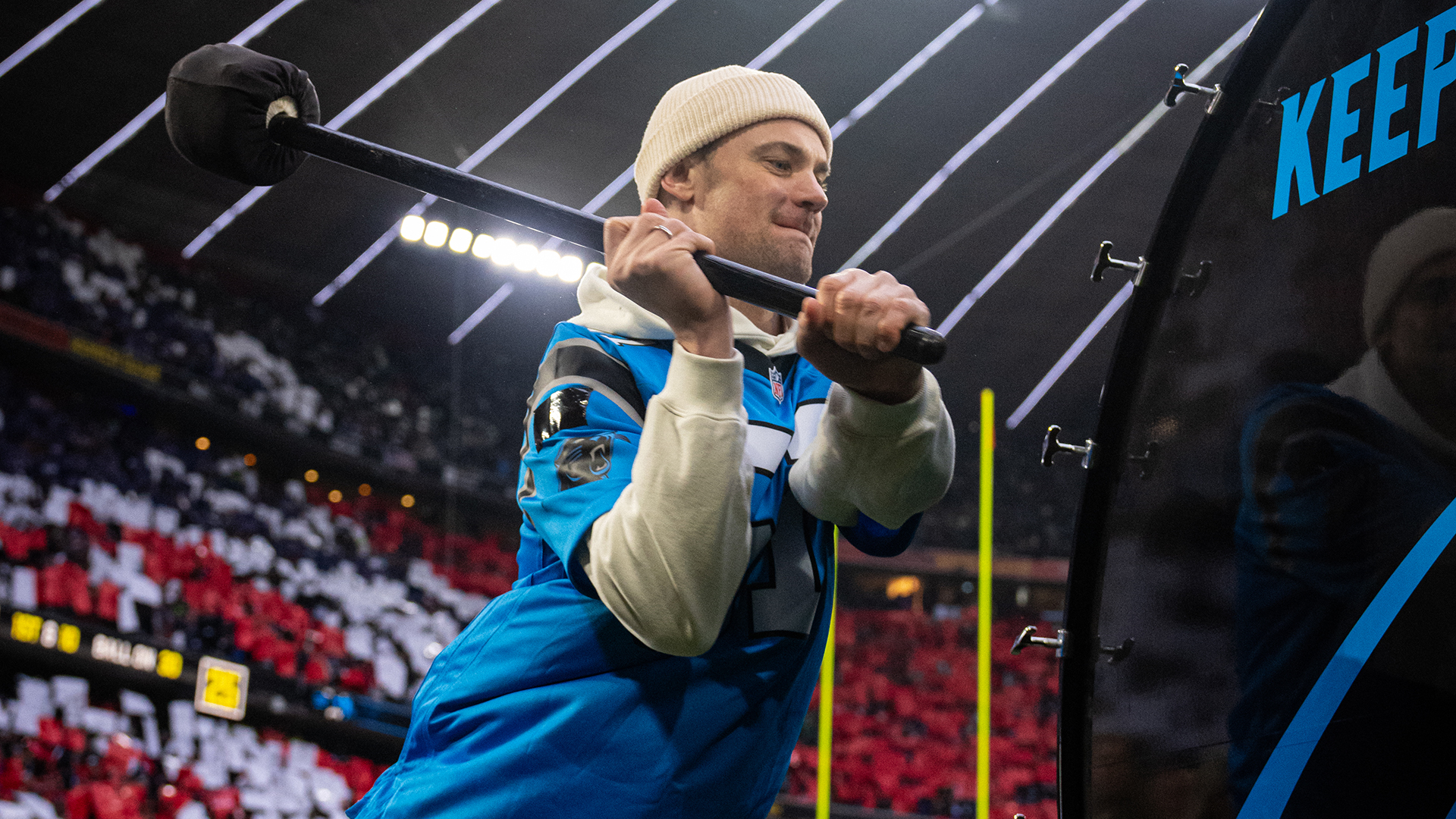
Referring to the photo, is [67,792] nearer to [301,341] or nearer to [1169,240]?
[301,341]

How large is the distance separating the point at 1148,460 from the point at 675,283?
1.25 ft

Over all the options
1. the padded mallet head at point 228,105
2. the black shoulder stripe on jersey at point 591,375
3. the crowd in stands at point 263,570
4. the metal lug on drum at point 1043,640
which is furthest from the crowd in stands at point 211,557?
the metal lug on drum at point 1043,640

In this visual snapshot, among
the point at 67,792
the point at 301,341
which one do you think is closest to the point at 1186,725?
the point at 67,792

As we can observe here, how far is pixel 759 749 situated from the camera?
95cm

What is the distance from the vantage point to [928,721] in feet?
38.4

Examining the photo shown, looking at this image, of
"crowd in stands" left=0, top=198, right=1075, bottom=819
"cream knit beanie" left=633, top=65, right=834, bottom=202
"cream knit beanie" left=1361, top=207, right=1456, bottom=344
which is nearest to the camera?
"cream knit beanie" left=1361, top=207, right=1456, bottom=344

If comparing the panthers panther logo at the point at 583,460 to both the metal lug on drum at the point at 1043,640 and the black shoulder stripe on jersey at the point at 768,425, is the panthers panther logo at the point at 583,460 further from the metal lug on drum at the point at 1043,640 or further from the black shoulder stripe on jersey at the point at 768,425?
the metal lug on drum at the point at 1043,640

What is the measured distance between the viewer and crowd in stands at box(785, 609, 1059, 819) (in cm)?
1086

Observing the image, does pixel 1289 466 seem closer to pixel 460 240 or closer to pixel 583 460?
pixel 583 460

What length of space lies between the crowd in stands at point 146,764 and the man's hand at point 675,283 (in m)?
7.02

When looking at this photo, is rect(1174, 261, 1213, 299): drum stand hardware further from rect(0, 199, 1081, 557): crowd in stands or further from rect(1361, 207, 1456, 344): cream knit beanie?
rect(0, 199, 1081, 557): crowd in stands

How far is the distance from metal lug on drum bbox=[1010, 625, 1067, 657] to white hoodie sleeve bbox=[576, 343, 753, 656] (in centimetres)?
30

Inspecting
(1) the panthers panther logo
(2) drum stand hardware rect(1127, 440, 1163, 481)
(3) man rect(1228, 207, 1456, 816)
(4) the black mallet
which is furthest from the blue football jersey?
(3) man rect(1228, 207, 1456, 816)

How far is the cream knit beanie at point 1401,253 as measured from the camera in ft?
2.04
